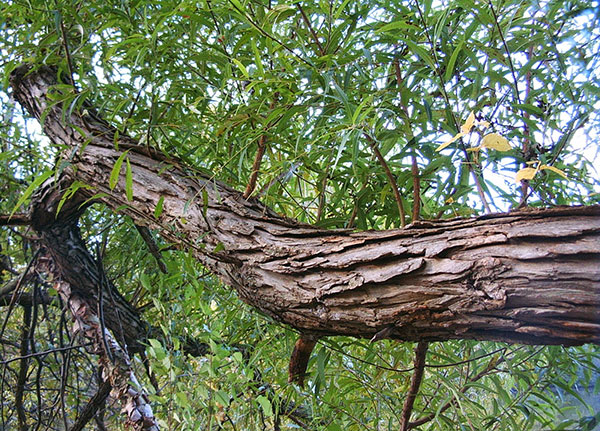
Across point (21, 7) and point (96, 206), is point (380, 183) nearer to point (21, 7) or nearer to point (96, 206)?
point (21, 7)

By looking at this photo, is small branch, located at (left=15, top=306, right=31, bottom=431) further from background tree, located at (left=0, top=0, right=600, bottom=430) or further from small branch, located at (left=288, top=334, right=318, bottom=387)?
small branch, located at (left=288, top=334, right=318, bottom=387)

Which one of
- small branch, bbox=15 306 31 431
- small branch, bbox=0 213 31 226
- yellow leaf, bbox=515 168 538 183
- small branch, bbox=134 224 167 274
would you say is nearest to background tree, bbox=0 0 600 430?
yellow leaf, bbox=515 168 538 183

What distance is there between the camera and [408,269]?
0.55 m

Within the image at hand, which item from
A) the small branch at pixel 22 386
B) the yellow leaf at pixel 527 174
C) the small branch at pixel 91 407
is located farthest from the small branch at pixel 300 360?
the small branch at pixel 22 386

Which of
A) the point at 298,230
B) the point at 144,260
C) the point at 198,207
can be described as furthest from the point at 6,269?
the point at 298,230

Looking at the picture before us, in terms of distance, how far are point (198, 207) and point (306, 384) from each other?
1.22 ft

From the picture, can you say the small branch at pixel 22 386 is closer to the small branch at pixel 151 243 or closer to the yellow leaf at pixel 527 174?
the small branch at pixel 151 243

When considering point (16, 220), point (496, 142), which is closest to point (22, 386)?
point (16, 220)

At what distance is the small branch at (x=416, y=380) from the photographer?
0.75 m

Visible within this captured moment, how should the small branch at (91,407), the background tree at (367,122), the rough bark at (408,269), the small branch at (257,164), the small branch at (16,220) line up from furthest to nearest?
1. the small branch at (91,407)
2. the small branch at (16,220)
3. the small branch at (257,164)
4. the background tree at (367,122)
5. the rough bark at (408,269)

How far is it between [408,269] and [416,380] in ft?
0.97

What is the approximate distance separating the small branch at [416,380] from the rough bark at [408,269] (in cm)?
16

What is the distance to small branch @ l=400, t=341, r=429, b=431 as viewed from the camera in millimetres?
745

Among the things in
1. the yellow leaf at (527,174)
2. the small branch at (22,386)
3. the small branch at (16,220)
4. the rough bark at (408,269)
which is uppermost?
the yellow leaf at (527,174)
